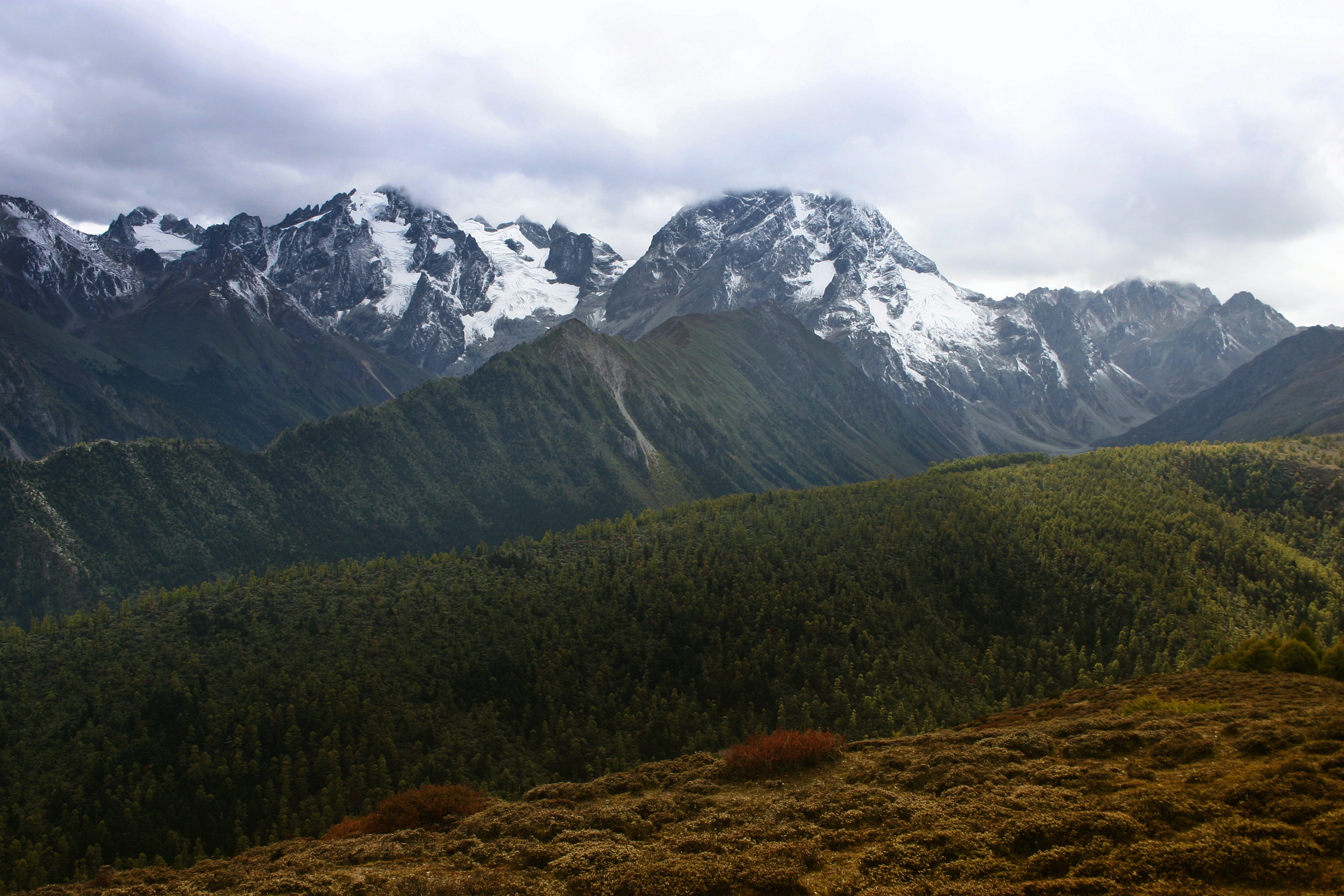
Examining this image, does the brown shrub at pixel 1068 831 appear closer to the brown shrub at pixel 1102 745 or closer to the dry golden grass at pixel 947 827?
the dry golden grass at pixel 947 827

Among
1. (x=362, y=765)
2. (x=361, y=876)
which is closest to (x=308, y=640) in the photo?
(x=362, y=765)

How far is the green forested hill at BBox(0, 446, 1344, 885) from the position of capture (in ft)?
412

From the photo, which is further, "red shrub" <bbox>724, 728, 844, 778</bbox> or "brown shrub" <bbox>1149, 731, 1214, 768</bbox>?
"red shrub" <bbox>724, 728, 844, 778</bbox>

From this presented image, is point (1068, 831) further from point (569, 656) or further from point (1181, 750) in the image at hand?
point (569, 656)

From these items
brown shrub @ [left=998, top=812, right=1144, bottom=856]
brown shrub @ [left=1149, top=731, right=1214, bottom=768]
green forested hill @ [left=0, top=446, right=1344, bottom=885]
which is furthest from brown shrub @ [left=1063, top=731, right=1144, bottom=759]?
green forested hill @ [left=0, top=446, right=1344, bottom=885]

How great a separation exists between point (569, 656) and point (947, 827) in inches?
4580

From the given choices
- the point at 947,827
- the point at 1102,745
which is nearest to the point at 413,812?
the point at 947,827

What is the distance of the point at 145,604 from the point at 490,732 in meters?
94.2

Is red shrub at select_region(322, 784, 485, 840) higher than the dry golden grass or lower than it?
lower

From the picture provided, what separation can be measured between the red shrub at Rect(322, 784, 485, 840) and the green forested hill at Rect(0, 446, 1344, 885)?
44.9 meters

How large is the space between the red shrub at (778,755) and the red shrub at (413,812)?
83.9 ft

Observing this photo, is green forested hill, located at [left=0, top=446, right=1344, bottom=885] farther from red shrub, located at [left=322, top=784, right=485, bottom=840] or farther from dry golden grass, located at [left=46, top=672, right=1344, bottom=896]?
dry golden grass, located at [left=46, top=672, right=1344, bottom=896]

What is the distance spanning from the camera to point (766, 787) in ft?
213

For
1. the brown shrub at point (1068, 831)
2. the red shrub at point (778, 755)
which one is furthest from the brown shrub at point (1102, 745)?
the red shrub at point (778, 755)
